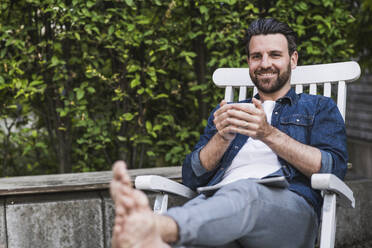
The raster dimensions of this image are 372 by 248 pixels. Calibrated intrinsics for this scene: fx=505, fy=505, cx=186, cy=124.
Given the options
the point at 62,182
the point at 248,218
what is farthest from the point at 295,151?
the point at 62,182

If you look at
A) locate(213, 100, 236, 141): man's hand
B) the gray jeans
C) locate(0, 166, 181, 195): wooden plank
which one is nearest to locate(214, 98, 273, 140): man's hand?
locate(213, 100, 236, 141): man's hand

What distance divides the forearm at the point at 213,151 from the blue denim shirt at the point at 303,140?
4 cm

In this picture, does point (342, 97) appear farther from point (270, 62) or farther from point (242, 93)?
point (242, 93)

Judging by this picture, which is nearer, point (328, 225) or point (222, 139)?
point (328, 225)

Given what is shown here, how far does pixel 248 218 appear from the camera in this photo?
1.85 meters

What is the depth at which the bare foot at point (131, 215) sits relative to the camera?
59.1 inches

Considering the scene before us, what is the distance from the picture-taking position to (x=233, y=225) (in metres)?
1.78

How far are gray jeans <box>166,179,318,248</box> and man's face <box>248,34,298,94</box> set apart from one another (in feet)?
2.02

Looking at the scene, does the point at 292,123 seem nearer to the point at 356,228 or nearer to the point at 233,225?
the point at 233,225

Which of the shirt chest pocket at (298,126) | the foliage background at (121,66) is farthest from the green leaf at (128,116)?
the shirt chest pocket at (298,126)

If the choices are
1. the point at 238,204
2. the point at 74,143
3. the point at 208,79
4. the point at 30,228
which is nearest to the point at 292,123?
the point at 238,204

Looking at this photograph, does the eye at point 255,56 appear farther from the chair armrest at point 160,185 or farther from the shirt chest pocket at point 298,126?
the chair armrest at point 160,185

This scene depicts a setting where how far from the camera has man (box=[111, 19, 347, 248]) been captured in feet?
5.20

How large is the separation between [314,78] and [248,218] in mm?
1152
